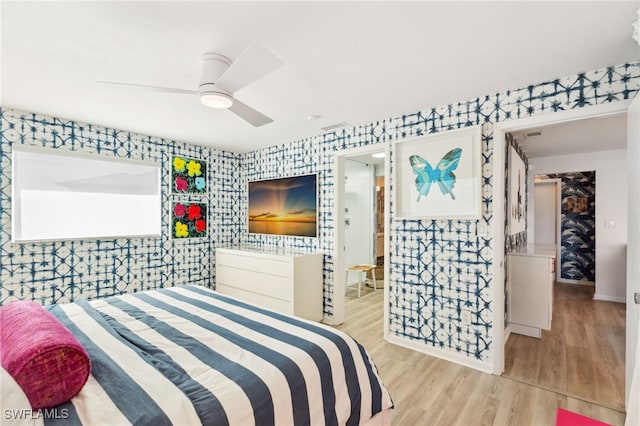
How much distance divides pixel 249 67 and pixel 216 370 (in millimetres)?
1507

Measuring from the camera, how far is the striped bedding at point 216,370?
1.06 metres

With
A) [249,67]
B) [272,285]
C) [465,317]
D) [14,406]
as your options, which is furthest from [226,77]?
[465,317]

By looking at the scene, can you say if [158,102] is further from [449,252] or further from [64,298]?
[449,252]

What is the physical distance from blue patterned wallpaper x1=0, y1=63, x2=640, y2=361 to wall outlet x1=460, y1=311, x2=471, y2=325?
2 cm

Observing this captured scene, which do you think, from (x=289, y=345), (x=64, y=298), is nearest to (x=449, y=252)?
(x=289, y=345)

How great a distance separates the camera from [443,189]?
278 centimetres

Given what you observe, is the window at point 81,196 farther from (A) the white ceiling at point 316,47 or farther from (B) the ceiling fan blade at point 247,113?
(B) the ceiling fan blade at point 247,113

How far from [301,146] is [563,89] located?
275cm

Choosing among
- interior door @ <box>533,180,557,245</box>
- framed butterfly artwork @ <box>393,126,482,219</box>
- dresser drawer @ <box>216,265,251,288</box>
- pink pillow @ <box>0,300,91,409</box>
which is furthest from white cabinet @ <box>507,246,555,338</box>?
pink pillow @ <box>0,300,91,409</box>

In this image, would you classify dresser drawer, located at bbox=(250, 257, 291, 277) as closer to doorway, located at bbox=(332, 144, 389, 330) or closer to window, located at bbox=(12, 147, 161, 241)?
window, located at bbox=(12, 147, 161, 241)

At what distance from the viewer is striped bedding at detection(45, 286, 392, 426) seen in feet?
3.48

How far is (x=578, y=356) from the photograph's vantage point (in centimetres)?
279

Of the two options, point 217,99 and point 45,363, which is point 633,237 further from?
point 45,363

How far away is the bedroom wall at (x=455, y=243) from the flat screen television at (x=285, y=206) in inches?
32.6
